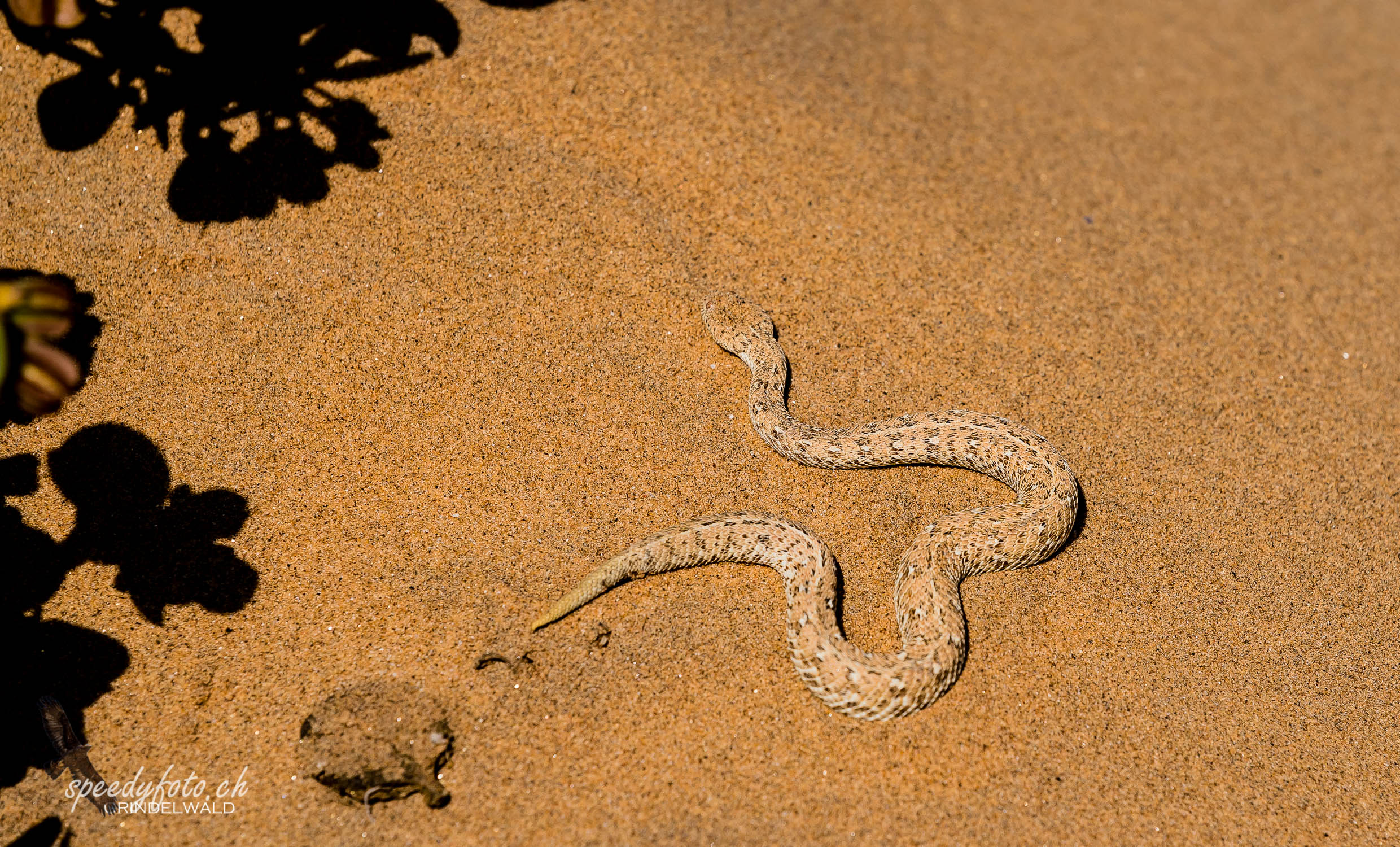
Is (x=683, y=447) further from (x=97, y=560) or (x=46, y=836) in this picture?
(x=46, y=836)

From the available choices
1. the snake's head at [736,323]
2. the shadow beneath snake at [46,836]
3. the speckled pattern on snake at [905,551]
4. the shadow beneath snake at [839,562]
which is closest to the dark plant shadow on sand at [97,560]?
the shadow beneath snake at [46,836]

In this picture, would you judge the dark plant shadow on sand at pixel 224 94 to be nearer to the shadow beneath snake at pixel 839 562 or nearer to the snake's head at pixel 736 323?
the snake's head at pixel 736 323

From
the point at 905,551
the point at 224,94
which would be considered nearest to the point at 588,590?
the point at 905,551

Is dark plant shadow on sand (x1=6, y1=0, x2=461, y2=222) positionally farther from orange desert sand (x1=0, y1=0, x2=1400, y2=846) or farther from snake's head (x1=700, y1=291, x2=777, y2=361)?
snake's head (x1=700, y1=291, x2=777, y2=361)

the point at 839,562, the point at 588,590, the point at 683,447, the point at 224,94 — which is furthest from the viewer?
the point at 224,94

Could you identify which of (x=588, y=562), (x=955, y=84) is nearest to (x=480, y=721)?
(x=588, y=562)
